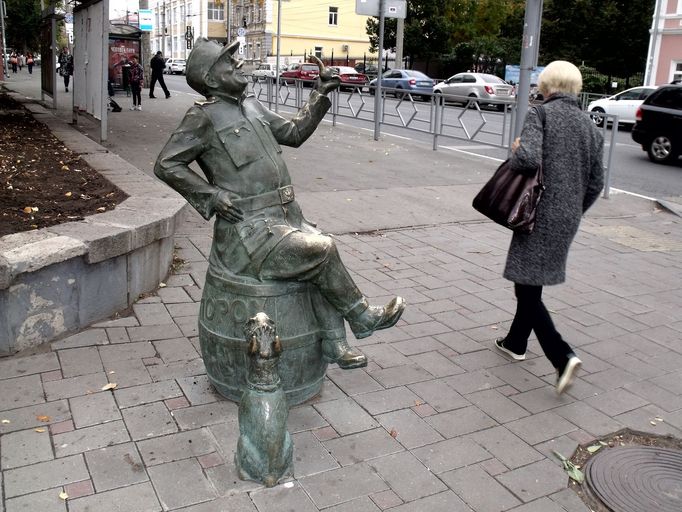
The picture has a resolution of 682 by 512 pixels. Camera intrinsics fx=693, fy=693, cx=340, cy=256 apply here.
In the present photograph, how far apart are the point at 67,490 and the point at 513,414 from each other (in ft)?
7.34

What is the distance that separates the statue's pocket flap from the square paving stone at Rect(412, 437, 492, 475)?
161cm

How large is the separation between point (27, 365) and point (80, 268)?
68 cm

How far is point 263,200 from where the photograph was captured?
3.34 m

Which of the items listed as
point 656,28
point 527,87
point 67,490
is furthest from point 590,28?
point 67,490

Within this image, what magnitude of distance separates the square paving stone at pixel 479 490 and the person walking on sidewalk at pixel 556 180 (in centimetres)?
95

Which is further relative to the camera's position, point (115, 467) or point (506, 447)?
point (506, 447)

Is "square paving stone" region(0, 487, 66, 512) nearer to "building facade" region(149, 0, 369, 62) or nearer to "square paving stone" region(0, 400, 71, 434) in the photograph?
"square paving stone" region(0, 400, 71, 434)

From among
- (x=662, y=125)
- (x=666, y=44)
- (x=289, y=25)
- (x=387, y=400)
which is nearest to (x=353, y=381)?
(x=387, y=400)

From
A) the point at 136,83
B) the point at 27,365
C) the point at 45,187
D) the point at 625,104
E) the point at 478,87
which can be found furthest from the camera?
the point at 478,87

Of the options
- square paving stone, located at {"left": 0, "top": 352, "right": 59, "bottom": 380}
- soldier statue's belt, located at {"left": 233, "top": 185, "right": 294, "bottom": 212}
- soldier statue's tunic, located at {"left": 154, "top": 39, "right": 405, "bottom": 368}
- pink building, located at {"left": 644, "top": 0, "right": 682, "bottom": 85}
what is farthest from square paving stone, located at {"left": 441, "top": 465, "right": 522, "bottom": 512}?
pink building, located at {"left": 644, "top": 0, "right": 682, "bottom": 85}

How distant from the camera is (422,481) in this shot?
3.08 m

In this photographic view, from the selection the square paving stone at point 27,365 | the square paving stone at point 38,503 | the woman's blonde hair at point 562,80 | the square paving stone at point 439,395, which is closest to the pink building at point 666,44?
the woman's blonde hair at point 562,80

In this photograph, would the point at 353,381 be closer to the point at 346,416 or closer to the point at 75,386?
the point at 346,416

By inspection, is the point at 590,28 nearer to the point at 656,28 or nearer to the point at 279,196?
the point at 656,28
